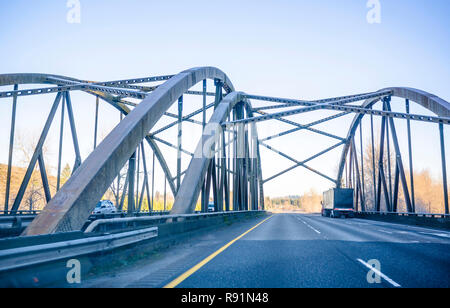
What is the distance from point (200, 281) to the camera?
208 inches

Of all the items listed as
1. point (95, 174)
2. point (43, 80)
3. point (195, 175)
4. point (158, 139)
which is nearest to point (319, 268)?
point (95, 174)

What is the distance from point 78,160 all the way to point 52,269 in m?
16.3

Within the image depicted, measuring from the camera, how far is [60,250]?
498cm

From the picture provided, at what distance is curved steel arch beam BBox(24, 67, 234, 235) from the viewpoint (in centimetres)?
728

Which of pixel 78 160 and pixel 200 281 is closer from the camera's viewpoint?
pixel 200 281

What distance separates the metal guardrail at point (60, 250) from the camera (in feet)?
13.5

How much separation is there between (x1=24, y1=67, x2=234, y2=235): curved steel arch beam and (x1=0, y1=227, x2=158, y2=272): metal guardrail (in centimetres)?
144

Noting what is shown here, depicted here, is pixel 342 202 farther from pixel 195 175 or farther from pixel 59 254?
pixel 59 254

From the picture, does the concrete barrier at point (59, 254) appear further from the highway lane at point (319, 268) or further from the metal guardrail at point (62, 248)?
the highway lane at point (319, 268)

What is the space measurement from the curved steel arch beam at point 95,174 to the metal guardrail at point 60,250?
1441 millimetres

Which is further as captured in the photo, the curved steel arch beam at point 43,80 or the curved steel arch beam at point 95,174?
the curved steel arch beam at point 43,80

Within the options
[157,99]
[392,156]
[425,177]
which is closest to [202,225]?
[157,99]

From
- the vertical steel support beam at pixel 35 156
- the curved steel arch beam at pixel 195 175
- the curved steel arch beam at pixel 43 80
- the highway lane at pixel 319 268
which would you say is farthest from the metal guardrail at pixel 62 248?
the curved steel arch beam at pixel 43 80
